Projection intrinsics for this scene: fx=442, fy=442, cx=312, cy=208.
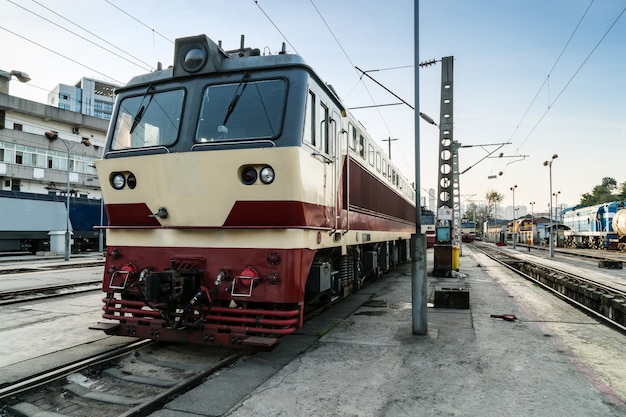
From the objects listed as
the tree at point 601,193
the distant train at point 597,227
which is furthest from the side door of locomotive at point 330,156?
the tree at point 601,193

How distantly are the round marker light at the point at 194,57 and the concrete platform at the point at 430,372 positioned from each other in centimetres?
385

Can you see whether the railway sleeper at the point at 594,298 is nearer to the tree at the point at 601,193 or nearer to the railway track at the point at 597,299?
the railway track at the point at 597,299

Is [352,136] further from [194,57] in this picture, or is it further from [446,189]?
[446,189]

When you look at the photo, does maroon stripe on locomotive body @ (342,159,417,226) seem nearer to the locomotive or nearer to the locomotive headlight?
the locomotive

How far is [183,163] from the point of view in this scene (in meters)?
5.55

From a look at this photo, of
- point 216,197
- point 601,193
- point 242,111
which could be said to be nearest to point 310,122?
point 242,111

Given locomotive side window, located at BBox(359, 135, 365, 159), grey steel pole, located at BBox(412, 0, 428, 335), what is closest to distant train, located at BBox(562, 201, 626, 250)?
locomotive side window, located at BBox(359, 135, 365, 159)

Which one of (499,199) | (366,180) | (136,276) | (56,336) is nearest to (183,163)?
(136,276)

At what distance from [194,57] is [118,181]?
77.1 inches

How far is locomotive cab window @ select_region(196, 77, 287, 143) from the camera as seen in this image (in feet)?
18.0

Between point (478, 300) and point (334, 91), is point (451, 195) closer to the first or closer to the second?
point (478, 300)

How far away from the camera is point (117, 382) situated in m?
4.81

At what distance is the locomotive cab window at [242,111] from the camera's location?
18.0 feet

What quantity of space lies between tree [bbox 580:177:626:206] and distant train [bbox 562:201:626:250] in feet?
147
